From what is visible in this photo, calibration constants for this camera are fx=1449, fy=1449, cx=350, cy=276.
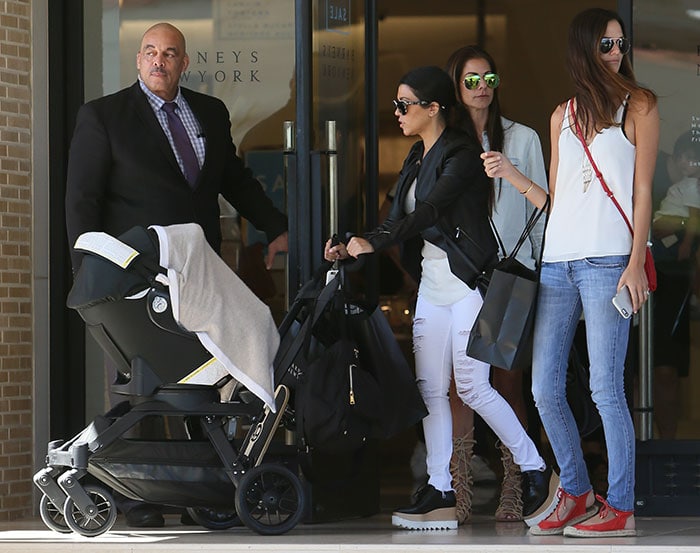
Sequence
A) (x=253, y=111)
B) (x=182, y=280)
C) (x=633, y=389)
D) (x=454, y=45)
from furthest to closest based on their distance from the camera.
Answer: (x=454, y=45)
(x=253, y=111)
(x=633, y=389)
(x=182, y=280)

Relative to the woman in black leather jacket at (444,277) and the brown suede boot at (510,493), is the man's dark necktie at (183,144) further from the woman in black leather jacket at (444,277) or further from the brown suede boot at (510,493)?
the brown suede boot at (510,493)

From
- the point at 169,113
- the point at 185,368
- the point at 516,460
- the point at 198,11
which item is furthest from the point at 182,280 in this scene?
the point at 198,11

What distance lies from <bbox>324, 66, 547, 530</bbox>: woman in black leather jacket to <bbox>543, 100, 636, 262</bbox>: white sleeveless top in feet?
1.82

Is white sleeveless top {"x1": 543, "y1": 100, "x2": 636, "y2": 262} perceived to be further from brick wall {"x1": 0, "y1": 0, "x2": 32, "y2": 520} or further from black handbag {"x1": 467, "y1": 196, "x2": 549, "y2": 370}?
brick wall {"x1": 0, "y1": 0, "x2": 32, "y2": 520}

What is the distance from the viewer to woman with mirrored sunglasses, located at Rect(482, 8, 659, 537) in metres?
5.46

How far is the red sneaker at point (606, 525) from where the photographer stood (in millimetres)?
5543

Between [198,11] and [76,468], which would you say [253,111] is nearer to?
[198,11]

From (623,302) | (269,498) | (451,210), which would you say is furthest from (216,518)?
(623,302)

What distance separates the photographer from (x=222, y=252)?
7.19 m

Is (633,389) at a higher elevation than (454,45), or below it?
below

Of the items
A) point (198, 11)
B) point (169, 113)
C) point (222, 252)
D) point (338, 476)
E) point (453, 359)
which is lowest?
point (338, 476)

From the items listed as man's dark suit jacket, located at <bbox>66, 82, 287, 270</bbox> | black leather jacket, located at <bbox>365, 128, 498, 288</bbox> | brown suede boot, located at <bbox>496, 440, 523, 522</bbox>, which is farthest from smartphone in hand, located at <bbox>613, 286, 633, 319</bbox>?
man's dark suit jacket, located at <bbox>66, 82, 287, 270</bbox>

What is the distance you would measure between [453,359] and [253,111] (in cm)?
182

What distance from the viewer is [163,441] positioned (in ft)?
18.5
